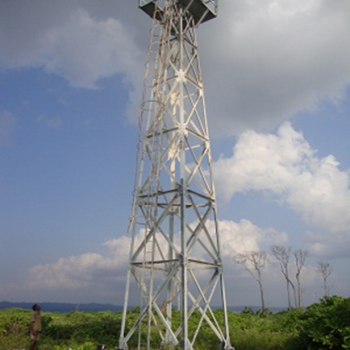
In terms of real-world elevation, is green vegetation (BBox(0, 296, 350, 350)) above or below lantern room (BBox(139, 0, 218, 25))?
below

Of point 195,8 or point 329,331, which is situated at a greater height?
point 195,8

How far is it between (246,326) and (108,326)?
7.28 meters

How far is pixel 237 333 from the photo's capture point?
1677cm

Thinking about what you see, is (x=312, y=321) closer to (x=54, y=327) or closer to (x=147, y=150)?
(x=147, y=150)

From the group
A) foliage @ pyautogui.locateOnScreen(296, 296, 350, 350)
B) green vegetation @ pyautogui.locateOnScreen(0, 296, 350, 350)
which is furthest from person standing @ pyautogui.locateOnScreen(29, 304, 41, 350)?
foliage @ pyautogui.locateOnScreen(296, 296, 350, 350)

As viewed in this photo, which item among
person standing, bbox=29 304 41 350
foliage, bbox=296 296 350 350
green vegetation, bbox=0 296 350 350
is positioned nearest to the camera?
foliage, bbox=296 296 350 350

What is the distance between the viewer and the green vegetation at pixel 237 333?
36.4ft

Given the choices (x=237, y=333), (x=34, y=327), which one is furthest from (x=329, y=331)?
(x=34, y=327)

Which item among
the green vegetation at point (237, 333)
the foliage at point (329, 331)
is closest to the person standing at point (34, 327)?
the green vegetation at point (237, 333)

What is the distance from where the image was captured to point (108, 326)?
17.5m

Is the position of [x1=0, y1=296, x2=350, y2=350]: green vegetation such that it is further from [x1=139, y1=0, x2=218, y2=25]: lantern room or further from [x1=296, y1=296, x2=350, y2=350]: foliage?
[x1=139, y1=0, x2=218, y2=25]: lantern room

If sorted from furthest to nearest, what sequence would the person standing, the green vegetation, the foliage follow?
the person standing, the green vegetation, the foliage

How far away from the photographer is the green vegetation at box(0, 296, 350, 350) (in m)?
11.1

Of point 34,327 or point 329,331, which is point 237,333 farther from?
point 34,327
